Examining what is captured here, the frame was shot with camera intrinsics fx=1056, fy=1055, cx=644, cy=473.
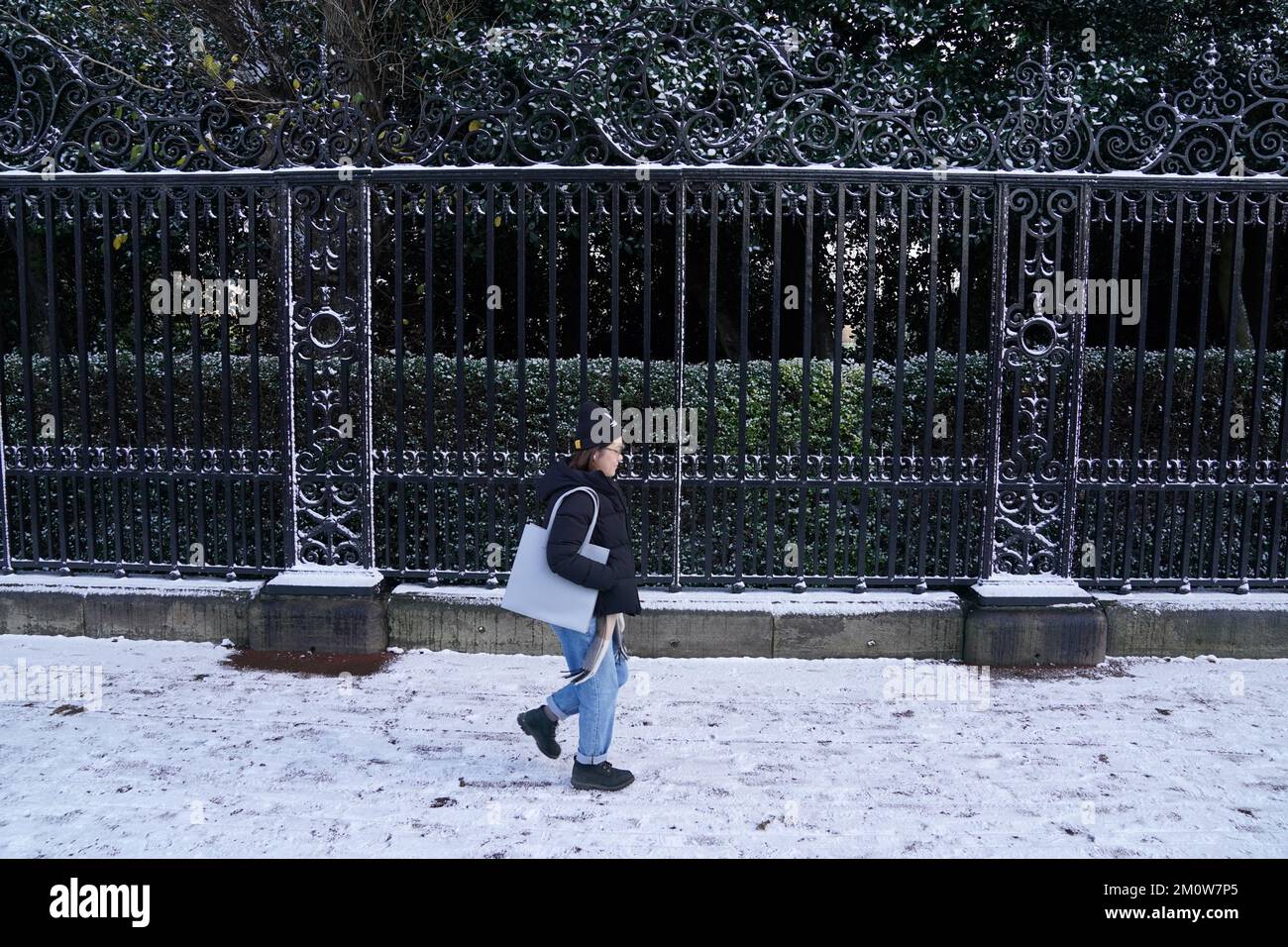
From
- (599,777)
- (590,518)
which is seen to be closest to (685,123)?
(590,518)

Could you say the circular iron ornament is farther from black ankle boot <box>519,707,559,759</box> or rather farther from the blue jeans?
black ankle boot <box>519,707,559,759</box>

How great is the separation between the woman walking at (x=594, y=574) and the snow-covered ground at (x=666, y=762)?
0.24 m

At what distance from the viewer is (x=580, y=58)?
20.7 feet

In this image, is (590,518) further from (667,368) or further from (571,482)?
(667,368)

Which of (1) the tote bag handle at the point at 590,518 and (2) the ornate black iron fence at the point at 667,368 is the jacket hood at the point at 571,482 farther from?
(2) the ornate black iron fence at the point at 667,368

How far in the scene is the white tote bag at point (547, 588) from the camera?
4387 millimetres

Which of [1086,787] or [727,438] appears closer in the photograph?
[1086,787]

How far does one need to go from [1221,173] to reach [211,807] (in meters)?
6.50

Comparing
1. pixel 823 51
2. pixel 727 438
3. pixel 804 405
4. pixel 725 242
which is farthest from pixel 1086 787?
pixel 725 242

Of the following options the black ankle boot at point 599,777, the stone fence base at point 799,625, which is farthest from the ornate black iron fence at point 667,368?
the black ankle boot at point 599,777

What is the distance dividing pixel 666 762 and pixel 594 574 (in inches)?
44.3

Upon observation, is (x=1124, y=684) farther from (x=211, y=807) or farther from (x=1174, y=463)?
(x=211, y=807)

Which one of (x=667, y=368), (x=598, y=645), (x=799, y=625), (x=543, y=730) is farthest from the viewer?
(x=667, y=368)

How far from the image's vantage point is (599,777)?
453 cm
